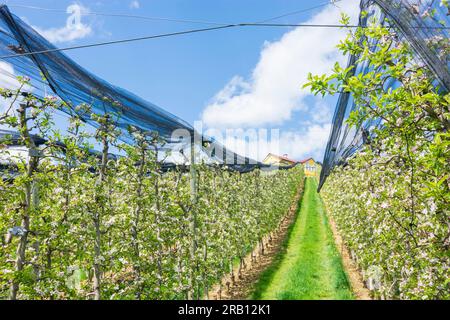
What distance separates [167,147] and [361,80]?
17.6 ft

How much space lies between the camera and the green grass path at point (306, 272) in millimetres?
9484

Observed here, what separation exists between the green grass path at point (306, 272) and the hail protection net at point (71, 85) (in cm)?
550

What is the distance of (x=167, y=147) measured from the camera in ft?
25.2

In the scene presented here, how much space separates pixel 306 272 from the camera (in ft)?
36.9

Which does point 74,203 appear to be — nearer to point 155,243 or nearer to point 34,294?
point 34,294

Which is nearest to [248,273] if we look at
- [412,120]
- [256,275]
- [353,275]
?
[256,275]

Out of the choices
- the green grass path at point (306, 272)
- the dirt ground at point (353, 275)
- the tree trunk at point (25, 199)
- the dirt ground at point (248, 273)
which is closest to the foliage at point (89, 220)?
the tree trunk at point (25, 199)

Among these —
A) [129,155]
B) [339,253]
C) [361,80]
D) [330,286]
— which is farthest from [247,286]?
[361,80]

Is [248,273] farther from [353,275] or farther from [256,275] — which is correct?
[353,275]

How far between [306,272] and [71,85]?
931 cm

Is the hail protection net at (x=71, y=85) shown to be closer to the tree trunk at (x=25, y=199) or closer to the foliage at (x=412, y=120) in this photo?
the tree trunk at (x=25, y=199)

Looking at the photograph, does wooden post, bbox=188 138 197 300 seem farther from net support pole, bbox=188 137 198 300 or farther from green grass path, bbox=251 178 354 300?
green grass path, bbox=251 178 354 300

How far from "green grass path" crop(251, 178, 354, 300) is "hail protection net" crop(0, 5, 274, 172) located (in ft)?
18.0

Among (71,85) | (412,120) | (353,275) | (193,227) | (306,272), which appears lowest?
(353,275)
